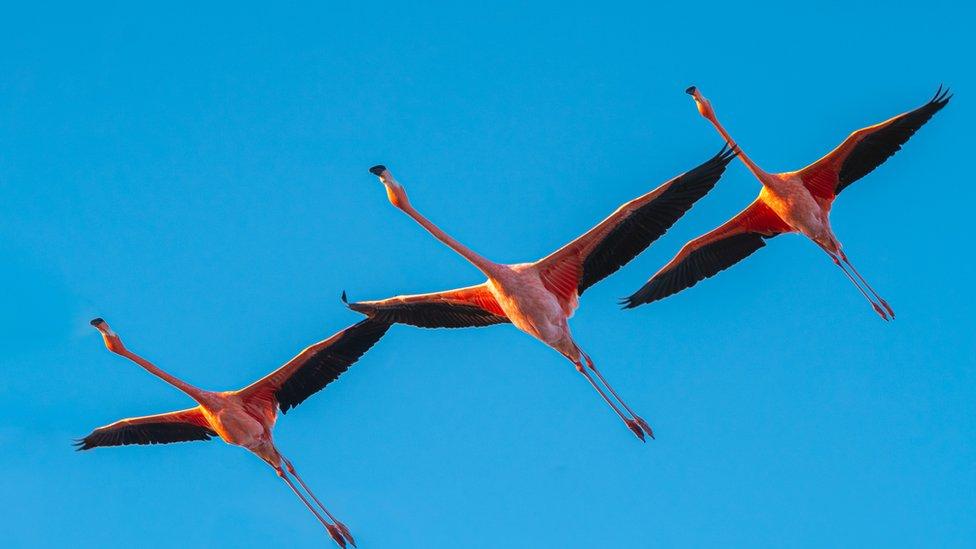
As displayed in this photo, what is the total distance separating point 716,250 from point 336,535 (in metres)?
8.28

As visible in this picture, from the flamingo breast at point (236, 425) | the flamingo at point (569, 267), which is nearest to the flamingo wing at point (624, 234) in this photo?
the flamingo at point (569, 267)

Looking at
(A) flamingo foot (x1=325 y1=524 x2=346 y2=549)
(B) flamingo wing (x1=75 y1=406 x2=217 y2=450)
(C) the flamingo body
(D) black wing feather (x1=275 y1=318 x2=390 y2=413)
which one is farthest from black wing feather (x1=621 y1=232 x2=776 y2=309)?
(B) flamingo wing (x1=75 y1=406 x2=217 y2=450)

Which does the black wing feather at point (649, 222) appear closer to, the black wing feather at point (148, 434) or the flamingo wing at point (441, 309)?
the flamingo wing at point (441, 309)

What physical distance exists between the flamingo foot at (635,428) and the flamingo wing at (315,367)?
430 cm

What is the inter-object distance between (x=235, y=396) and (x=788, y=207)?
9.89 meters

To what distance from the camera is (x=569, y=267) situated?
889 inches

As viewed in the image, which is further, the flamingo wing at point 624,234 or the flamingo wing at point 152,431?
the flamingo wing at point 152,431

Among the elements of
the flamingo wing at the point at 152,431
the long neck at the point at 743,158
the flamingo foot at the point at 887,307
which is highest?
the flamingo wing at the point at 152,431

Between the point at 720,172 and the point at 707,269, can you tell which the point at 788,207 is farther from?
the point at 720,172

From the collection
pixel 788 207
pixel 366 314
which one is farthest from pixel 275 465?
pixel 788 207

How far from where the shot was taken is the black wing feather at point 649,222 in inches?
834

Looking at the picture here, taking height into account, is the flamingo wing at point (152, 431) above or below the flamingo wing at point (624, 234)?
above

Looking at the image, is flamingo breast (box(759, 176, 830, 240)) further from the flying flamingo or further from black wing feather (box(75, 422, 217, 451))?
black wing feather (box(75, 422, 217, 451))

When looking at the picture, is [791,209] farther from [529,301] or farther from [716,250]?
[529,301]
